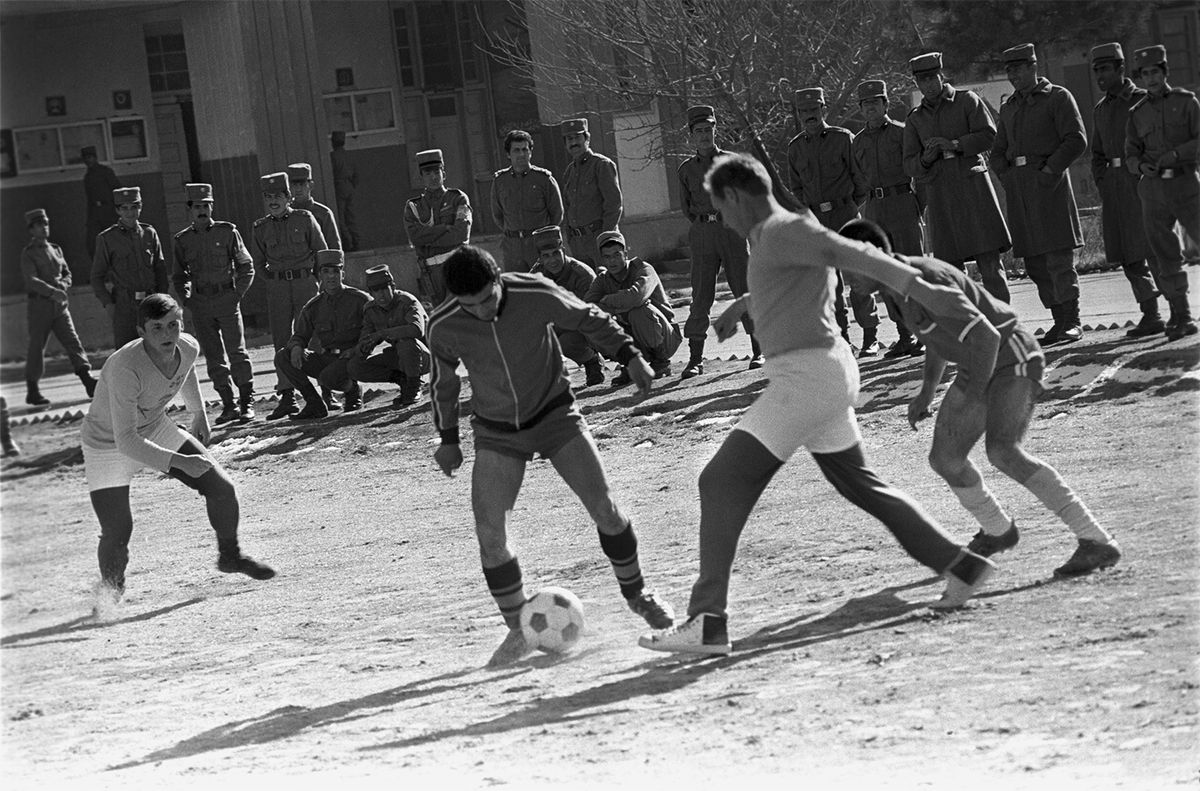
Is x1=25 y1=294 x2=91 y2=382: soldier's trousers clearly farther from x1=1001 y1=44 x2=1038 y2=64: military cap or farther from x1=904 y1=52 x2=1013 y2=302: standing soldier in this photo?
x1=1001 y1=44 x2=1038 y2=64: military cap

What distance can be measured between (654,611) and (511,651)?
609 mm

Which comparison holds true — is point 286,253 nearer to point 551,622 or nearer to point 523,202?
point 523,202

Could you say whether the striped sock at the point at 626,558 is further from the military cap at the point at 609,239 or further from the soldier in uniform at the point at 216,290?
the soldier in uniform at the point at 216,290

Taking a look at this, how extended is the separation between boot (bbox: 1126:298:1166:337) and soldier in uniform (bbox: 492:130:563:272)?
16.4ft

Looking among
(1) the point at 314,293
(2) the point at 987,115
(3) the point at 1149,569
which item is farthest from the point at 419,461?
(3) the point at 1149,569

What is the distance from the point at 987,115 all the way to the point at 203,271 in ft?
23.2

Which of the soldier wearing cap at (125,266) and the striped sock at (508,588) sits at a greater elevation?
the soldier wearing cap at (125,266)

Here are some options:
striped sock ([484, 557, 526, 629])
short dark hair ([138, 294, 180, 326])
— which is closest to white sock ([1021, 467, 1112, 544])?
striped sock ([484, 557, 526, 629])

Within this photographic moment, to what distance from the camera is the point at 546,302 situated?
7270mm

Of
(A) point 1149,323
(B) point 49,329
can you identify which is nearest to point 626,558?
(A) point 1149,323

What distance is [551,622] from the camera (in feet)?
24.0

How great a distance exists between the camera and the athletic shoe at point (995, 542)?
A: 7.54 m

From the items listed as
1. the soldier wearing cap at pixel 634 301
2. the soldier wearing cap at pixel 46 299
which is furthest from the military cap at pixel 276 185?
the soldier wearing cap at pixel 46 299

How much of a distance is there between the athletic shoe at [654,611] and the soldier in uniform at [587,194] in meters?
8.16
